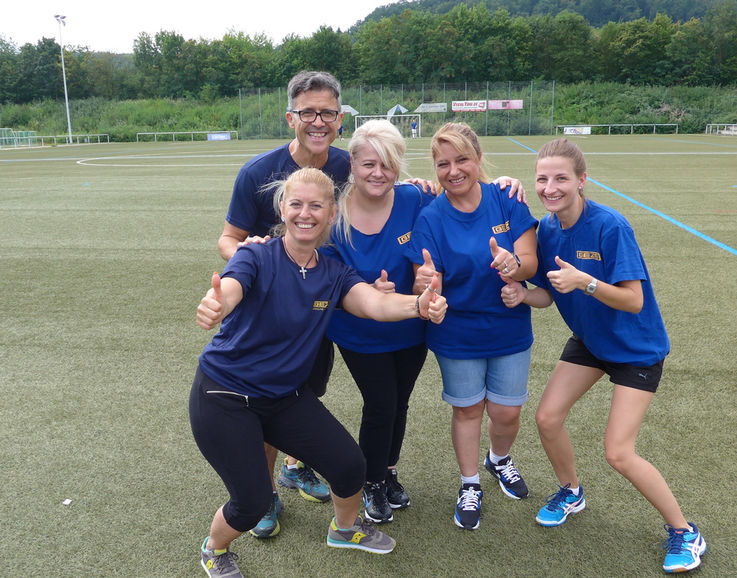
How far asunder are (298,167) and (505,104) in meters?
48.2

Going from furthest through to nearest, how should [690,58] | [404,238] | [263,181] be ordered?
1. [690,58]
2. [263,181]
3. [404,238]

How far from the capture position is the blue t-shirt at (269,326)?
238 centimetres

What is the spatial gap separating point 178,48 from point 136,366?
8079 centimetres

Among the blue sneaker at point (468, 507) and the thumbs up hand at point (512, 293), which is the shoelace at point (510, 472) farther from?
the thumbs up hand at point (512, 293)

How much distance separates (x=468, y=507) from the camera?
9.36 feet

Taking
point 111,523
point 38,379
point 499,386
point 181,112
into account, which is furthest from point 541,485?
point 181,112

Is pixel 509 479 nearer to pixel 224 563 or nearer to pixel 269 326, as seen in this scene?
pixel 224 563

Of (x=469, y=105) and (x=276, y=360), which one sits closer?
(x=276, y=360)

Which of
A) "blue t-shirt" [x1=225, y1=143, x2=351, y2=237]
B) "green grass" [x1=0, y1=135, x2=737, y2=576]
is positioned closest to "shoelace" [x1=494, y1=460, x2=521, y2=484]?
"green grass" [x1=0, y1=135, x2=737, y2=576]

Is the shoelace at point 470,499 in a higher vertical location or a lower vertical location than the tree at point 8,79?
lower

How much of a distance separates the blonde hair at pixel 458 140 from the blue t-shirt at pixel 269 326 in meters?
0.79


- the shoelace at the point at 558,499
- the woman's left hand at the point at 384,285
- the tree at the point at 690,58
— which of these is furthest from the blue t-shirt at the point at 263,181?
the tree at the point at 690,58

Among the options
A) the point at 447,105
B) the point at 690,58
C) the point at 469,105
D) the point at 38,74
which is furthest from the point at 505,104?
the point at 38,74

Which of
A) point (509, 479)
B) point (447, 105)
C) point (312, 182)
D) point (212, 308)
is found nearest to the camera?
point (212, 308)
